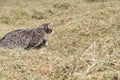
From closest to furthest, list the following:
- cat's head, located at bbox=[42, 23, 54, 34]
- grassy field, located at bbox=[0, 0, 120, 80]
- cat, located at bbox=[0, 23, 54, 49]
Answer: grassy field, located at bbox=[0, 0, 120, 80] < cat, located at bbox=[0, 23, 54, 49] < cat's head, located at bbox=[42, 23, 54, 34]

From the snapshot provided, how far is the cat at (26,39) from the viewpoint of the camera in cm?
830

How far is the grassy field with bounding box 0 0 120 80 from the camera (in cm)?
576

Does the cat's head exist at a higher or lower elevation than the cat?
higher

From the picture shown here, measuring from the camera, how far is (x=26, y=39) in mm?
8453

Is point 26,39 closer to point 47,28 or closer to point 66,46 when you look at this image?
point 47,28

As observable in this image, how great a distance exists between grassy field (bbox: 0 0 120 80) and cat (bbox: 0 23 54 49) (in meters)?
0.23

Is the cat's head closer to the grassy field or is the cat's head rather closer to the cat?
the cat

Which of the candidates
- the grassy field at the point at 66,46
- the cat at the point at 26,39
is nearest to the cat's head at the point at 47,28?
the cat at the point at 26,39

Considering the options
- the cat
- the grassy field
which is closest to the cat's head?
the cat

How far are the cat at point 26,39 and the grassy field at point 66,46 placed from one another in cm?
23

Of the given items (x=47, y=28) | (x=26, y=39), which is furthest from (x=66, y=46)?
(x=26, y=39)

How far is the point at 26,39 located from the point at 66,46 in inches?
33.4

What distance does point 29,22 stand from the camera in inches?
455

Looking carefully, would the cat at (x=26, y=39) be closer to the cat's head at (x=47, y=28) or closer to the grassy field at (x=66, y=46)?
the cat's head at (x=47, y=28)
